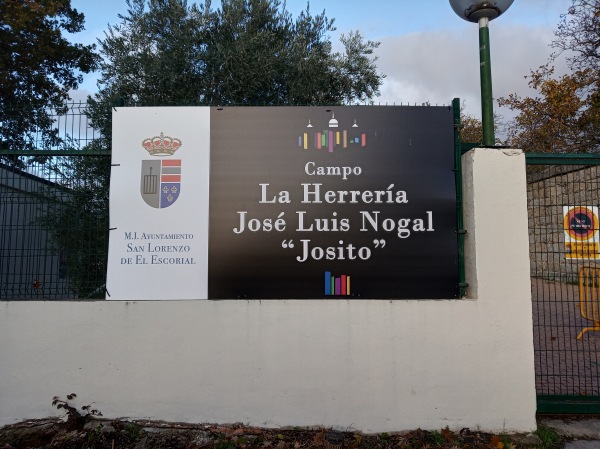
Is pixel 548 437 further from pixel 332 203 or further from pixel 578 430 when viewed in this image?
pixel 332 203

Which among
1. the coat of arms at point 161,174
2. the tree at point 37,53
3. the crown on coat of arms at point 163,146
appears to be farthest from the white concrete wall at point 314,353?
the tree at point 37,53

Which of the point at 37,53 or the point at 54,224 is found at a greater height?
the point at 37,53

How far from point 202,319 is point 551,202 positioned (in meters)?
3.66

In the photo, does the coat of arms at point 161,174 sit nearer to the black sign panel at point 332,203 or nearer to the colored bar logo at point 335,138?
the black sign panel at point 332,203

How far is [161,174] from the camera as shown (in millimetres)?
4203

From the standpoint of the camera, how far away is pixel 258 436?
3.89 meters

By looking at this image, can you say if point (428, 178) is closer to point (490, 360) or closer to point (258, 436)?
point (490, 360)

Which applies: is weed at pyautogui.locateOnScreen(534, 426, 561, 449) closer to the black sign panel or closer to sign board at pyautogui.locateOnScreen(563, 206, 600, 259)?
the black sign panel

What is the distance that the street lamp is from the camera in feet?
13.5

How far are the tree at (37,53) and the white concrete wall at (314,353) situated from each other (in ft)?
26.8

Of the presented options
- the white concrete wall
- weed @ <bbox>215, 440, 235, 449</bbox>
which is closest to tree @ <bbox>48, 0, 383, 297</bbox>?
the white concrete wall

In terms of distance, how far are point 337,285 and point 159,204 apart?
1.87 m

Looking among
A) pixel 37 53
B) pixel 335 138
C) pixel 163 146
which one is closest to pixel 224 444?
pixel 163 146

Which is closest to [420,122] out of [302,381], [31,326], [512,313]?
[512,313]
